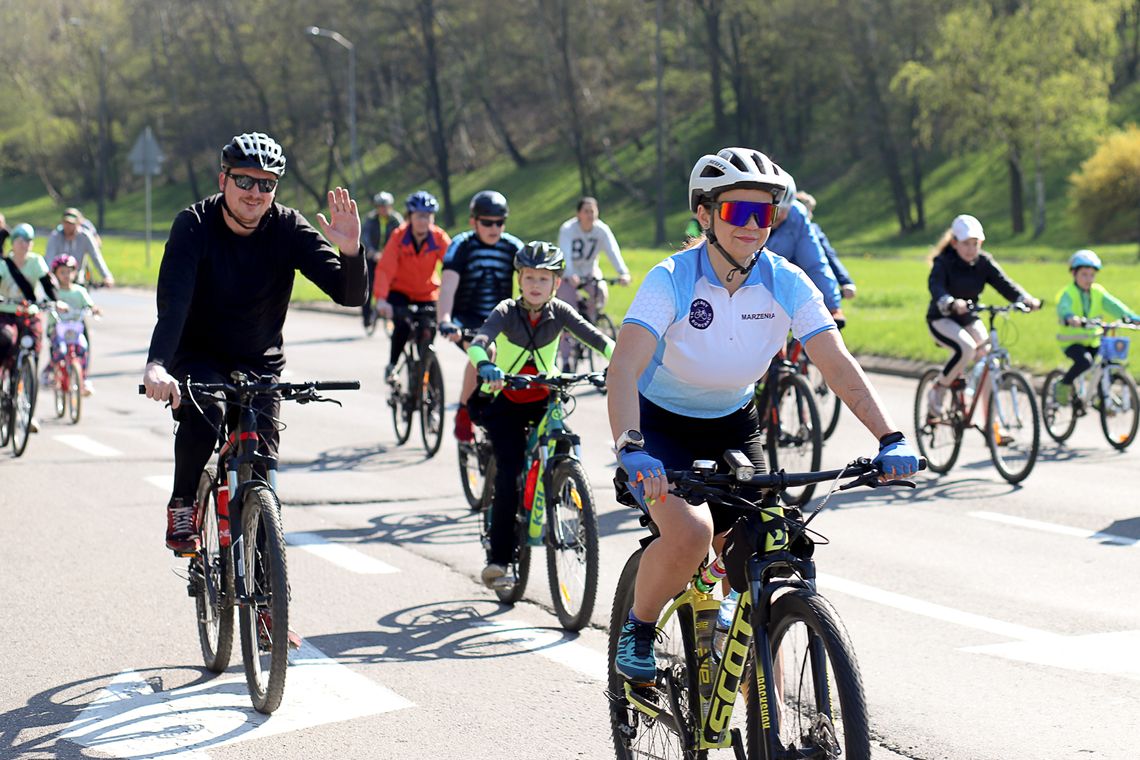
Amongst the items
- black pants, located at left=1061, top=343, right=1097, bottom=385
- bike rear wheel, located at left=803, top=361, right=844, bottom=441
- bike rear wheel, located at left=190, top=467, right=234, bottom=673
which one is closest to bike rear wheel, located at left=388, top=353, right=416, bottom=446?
bike rear wheel, located at left=803, top=361, right=844, bottom=441

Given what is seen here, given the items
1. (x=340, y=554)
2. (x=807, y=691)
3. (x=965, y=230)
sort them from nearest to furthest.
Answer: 1. (x=807, y=691)
2. (x=340, y=554)
3. (x=965, y=230)

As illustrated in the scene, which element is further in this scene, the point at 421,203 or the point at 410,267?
the point at 410,267

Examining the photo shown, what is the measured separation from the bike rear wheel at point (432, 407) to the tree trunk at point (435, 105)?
177 feet

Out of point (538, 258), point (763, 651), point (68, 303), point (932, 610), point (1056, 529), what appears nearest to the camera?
point (763, 651)

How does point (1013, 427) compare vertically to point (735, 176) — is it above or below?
below

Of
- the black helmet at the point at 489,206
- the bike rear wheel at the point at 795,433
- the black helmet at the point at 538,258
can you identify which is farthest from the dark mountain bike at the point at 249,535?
the bike rear wheel at the point at 795,433

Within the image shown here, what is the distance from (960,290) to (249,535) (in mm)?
7337

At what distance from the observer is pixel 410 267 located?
536 inches

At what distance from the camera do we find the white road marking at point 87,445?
42.9 feet

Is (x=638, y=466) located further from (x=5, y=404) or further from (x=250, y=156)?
(x=5, y=404)

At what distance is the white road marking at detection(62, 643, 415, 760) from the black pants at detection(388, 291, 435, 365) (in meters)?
7.06

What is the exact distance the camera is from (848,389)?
4371mm

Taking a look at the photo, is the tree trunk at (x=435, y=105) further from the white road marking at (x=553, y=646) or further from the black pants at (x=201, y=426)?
the black pants at (x=201, y=426)

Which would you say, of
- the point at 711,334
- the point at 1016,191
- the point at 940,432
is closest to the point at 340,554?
the point at 711,334
